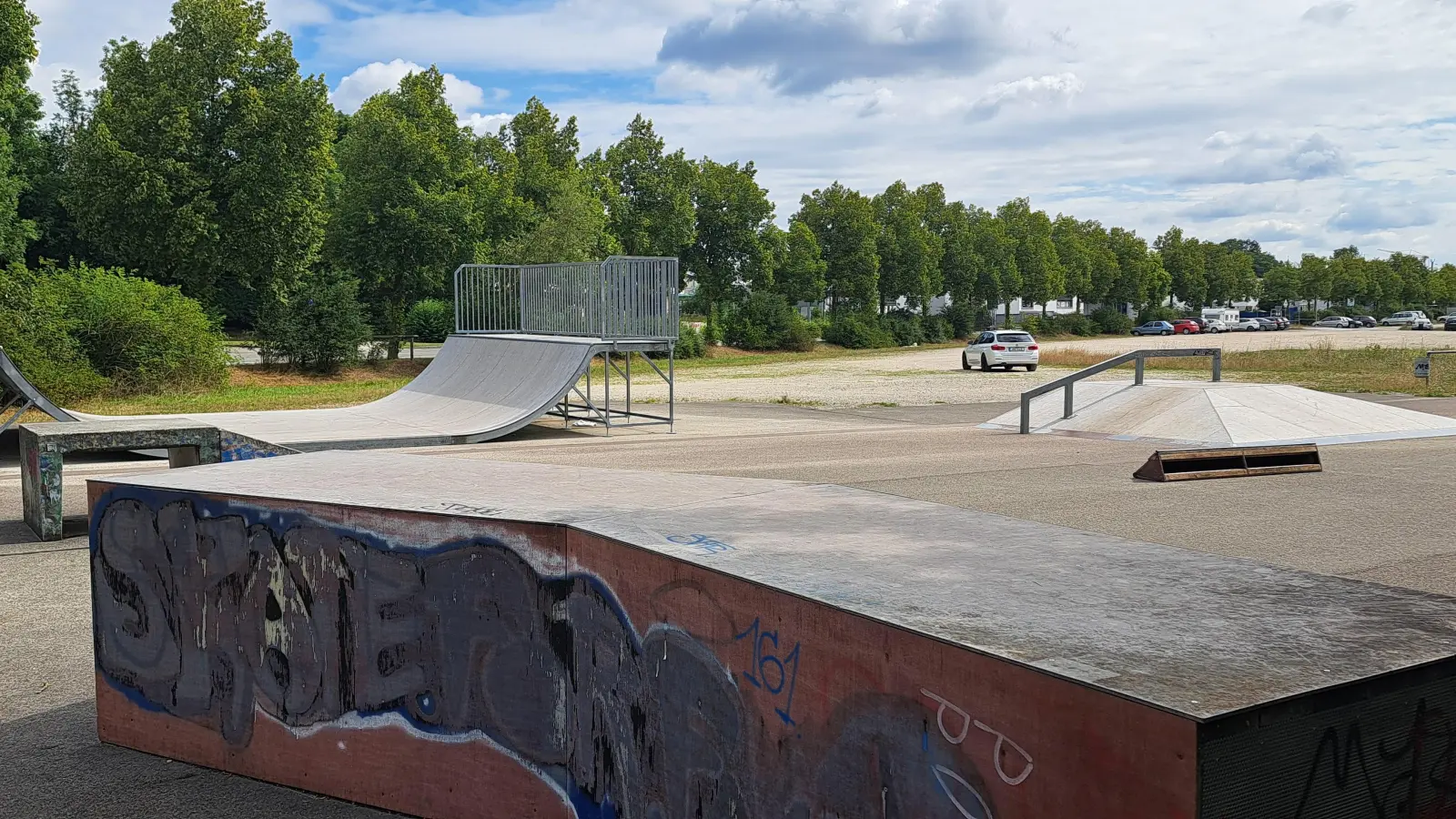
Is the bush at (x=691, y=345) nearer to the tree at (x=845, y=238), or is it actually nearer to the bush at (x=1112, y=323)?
the tree at (x=845, y=238)

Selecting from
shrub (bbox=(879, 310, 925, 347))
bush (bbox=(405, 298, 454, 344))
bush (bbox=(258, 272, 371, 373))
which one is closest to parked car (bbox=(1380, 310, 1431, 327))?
shrub (bbox=(879, 310, 925, 347))

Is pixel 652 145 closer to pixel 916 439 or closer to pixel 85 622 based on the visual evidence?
pixel 916 439

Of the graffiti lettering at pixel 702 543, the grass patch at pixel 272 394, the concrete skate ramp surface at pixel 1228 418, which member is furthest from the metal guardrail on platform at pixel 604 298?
the graffiti lettering at pixel 702 543

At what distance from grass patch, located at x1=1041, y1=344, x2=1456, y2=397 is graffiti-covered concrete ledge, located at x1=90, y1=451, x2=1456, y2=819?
27840 millimetres

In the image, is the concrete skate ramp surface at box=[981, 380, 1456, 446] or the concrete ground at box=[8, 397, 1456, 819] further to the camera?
the concrete skate ramp surface at box=[981, 380, 1456, 446]

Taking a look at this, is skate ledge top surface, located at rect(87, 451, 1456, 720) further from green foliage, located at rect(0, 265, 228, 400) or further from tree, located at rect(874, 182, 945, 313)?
tree, located at rect(874, 182, 945, 313)

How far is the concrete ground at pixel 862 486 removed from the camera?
5172mm

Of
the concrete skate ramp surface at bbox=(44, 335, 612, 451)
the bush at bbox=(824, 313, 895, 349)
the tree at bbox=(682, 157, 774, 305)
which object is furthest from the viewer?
the bush at bbox=(824, 313, 895, 349)

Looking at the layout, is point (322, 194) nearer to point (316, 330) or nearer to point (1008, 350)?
point (316, 330)

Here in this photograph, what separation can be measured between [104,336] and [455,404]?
1388cm

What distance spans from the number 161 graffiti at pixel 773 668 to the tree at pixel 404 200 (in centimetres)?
4015

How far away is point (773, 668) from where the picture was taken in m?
3.36

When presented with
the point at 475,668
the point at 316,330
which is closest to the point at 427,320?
the point at 316,330

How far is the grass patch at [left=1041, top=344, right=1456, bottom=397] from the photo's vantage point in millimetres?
30141
